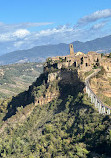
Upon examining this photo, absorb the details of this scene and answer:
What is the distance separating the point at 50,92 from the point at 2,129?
20722 millimetres

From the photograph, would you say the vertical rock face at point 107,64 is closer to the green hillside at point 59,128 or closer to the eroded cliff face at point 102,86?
the eroded cliff face at point 102,86

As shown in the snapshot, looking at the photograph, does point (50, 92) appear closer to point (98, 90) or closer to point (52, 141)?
point (98, 90)

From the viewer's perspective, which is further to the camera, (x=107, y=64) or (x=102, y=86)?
(x=107, y=64)

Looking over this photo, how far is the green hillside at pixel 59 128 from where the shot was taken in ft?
156

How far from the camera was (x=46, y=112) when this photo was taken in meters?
78.3

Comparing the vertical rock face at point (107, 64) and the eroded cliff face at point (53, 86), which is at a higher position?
the vertical rock face at point (107, 64)

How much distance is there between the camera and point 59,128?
62125 millimetres

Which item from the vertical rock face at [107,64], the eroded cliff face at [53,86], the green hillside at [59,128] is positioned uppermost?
the vertical rock face at [107,64]

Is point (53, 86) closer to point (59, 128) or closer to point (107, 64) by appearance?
point (107, 64)

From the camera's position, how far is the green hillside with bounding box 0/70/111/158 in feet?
156

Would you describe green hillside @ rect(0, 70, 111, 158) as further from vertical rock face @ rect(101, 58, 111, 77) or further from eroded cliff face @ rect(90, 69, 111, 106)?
vertical rock face @ rect(101, 58, 111, 77)

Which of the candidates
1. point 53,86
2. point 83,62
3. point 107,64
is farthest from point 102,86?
point 53,86

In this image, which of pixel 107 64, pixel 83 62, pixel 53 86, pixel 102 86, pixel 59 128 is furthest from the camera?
pixel 107 64

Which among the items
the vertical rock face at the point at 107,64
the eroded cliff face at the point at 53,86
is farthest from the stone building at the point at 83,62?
the eroded cliff face at the point at 53,86
